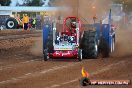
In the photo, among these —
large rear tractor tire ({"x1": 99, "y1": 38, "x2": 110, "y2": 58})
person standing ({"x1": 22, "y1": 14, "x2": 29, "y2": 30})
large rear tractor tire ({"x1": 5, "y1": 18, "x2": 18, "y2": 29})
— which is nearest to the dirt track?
large rear tractor tire ({"x1": 99, "y1": 38, "x2": 110, "y2": 58})

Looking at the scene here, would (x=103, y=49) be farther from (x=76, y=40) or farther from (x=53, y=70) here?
(x=53, y=70)

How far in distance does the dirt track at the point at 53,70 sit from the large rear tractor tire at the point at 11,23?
3477 cm

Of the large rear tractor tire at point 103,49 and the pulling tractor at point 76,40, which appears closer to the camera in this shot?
the pulling tractor at point 76,40

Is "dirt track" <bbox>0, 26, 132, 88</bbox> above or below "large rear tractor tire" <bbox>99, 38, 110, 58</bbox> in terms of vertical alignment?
below

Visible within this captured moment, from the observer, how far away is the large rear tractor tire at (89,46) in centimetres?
2016

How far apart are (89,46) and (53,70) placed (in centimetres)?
422

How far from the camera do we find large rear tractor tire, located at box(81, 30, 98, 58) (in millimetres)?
20156

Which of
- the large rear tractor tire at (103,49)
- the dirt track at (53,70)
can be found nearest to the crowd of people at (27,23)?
the dirt track at (53,70)

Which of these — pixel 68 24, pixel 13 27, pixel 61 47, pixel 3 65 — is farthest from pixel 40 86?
pixel 13 27

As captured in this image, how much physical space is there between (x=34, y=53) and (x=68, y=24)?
10.5 ft

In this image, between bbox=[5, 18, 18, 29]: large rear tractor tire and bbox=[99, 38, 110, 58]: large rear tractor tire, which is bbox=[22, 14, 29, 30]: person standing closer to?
bbox=[5, 18, 18, 29]: large rear tractor tire

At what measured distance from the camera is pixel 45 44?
2067 centimetres

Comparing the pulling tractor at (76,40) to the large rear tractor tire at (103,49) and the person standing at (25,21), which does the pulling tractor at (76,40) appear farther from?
the person standing at (25,21)

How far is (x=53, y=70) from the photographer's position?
16.4m
